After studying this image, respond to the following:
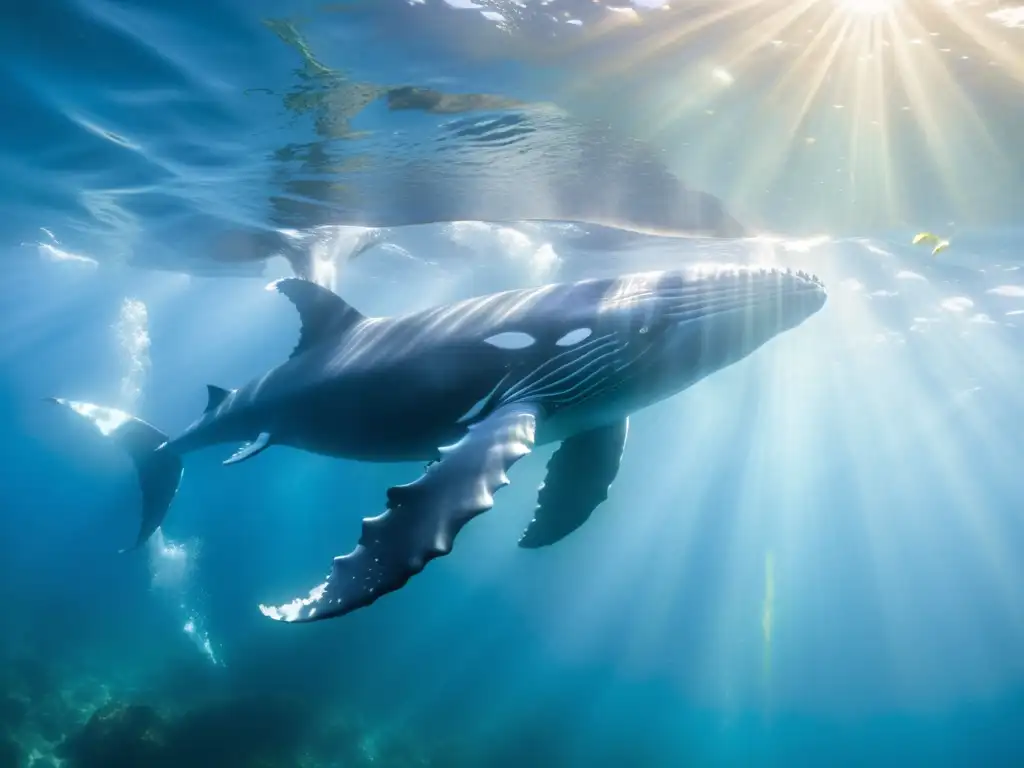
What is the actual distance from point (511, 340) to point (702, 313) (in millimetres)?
1381

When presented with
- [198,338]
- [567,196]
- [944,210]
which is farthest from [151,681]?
[198,338]

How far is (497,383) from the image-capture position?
4672 mm

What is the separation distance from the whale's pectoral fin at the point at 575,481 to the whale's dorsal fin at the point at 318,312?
8.26 ft

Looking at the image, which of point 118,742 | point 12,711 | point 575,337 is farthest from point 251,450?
point 12,711

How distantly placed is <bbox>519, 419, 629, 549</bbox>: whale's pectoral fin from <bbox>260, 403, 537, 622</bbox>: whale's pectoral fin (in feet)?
6.86

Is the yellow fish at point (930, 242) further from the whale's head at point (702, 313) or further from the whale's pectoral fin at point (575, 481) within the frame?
the whale's pectoral fin at point (575, 481)

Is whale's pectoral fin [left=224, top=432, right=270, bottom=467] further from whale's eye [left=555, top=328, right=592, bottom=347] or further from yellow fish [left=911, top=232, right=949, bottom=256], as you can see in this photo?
yellow fish [left=911, top=232, right=949, bottom=256]

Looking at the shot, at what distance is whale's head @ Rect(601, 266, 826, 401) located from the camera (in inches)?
178

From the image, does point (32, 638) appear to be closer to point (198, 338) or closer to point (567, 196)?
point (567, 196)

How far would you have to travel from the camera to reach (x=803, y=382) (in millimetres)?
40219

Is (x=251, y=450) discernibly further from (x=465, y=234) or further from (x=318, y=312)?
(x=465, y=234)

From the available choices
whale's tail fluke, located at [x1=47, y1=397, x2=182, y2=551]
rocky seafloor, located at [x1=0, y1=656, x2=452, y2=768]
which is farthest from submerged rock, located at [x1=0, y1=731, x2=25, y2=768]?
whale's tail fluke, located at [x1=47, y1=397, x2=182, y2=551]

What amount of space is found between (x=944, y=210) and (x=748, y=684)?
62951mm

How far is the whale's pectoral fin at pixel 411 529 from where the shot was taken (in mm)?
3133
